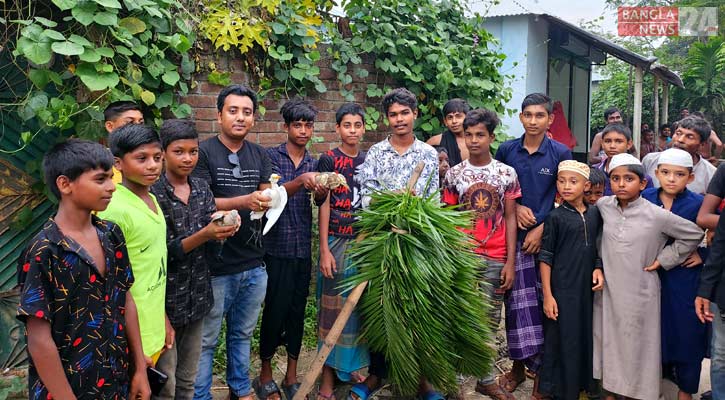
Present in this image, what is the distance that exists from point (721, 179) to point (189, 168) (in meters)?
2.87

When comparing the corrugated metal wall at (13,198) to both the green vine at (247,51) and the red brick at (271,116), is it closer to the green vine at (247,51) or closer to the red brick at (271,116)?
the green vine at (247,51)

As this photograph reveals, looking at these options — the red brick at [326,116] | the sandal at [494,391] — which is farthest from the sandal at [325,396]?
the red brick at [326,116]

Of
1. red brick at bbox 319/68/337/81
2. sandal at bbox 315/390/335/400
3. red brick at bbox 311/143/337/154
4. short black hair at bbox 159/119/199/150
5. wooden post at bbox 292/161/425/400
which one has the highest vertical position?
red brick at bbox 319/68/337/81

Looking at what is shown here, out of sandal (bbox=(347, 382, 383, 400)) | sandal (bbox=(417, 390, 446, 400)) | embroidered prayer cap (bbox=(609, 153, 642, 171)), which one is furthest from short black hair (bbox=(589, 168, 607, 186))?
sandal (bbox=(347, 382, 383, 400))

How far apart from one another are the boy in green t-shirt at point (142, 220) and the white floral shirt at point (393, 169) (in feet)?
4.43

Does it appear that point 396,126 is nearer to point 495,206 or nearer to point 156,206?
point 495,206

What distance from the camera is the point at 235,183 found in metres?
3.11

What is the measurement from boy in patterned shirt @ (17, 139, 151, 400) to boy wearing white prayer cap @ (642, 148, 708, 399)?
2.97 meters

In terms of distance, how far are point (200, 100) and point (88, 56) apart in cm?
95

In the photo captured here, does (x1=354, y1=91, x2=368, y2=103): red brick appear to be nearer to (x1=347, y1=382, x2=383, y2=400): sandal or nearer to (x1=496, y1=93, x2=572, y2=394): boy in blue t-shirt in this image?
(x1=496, y1=93, x2=572, y2=394): boy in blue t-shirt

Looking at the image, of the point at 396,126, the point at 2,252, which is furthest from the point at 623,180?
the point at 2,252

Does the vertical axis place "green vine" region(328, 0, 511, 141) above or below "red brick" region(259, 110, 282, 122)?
above

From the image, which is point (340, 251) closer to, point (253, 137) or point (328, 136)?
point (253, 137)

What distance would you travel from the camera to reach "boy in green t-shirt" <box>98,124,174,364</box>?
7.49 feet
